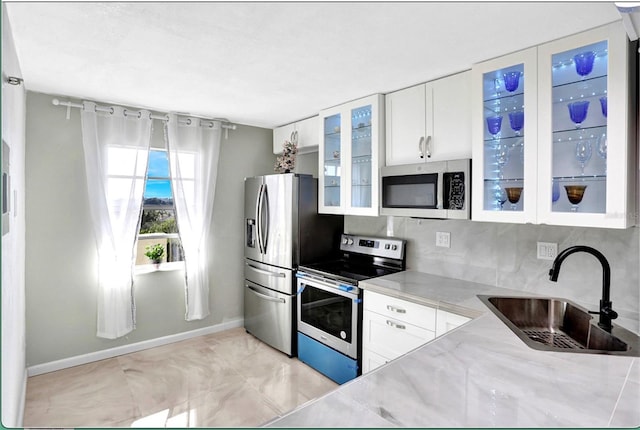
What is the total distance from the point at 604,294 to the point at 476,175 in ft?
Result: 2.94

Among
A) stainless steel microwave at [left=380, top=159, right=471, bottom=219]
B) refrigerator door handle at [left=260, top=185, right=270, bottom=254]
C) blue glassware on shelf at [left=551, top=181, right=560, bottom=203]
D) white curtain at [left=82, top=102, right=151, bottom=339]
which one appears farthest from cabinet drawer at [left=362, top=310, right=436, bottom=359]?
white curtain at [left=82, top=102, right=151, bottom=339]

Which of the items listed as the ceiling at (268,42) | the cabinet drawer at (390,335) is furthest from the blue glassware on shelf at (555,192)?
the cabinet drawer at (390,335)

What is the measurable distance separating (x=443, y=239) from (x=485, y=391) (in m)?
1.81

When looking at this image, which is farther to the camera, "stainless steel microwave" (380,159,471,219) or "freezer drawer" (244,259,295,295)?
"freezer drawer" (244,259,295,295)

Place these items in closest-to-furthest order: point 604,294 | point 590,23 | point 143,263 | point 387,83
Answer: point 604,294
point 590,23
point 387,83
point 143,263

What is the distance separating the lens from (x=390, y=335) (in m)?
2.40

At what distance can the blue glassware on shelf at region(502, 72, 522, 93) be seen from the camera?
2062 millimetres

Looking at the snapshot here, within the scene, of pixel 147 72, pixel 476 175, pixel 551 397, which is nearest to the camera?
pixel 551 397

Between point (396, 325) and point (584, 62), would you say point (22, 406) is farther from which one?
point (584, 62)

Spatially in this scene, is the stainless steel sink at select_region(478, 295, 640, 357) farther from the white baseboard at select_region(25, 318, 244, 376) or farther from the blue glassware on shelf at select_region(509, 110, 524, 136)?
the white baseboard at select_region(25, 318, 244, 376)

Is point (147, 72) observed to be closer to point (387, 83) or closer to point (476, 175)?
point (387, 83)

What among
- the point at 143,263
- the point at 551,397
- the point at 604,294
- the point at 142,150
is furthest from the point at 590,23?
the point at 143,263

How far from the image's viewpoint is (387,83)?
256 centimetres

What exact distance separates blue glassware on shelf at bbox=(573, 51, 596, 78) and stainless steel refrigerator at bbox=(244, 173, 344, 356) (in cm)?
210
